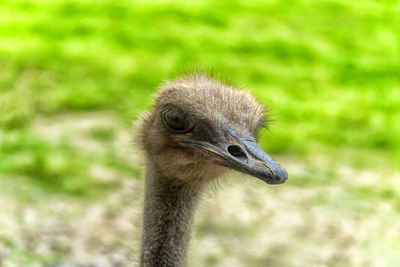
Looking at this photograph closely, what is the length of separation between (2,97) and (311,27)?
352 cm

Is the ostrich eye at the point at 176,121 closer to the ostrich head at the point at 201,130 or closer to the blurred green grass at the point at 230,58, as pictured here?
the ostrich head at the point at 201,130

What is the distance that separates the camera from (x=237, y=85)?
284 centimetres

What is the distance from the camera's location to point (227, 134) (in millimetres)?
2301

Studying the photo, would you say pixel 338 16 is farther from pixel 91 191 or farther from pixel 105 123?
pixel 91 191

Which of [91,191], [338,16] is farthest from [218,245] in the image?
[338,16]

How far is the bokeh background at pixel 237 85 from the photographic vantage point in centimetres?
420

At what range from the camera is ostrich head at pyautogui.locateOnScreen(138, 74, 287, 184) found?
227 cm

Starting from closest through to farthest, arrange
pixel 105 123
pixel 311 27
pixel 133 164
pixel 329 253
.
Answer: pixel 329 253
pixel 133 164
pixel 105 123
pixel 311 27


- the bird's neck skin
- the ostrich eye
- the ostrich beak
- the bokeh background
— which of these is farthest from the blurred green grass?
the ostrich beak

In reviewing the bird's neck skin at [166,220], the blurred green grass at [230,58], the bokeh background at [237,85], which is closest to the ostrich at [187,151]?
the bird's neck skin at [166,220]

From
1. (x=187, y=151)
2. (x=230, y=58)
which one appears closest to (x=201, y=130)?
(x=187, y=151)

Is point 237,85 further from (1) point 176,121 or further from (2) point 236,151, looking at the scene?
(2) point 236,151

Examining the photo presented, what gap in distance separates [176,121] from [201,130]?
0.11m

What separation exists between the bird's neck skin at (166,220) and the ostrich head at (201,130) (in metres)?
0.07
